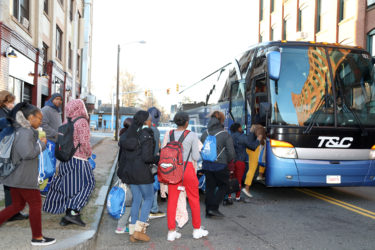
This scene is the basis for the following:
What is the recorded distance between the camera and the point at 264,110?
711 cm

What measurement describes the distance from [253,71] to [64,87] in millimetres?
18306

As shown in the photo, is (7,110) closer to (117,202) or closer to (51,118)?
(51,118)

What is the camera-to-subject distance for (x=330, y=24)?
22156 mm

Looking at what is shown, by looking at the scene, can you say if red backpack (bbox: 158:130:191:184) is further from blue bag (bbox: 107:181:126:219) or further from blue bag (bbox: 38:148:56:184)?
blue bag (bbox: 38:148:56:184)

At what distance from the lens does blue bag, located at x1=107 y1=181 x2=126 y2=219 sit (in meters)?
5.03

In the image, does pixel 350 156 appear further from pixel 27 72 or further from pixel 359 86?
pixel 27 72

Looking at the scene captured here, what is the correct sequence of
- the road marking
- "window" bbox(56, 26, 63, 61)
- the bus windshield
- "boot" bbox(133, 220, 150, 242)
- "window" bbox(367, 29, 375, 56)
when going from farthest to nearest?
"window" bbox(56, 26, 63, 61) → "window" bbox(367, 29, 375, 56) → the bus windshield → the road marking → "boot" bbox(133, 220, 150, 242)

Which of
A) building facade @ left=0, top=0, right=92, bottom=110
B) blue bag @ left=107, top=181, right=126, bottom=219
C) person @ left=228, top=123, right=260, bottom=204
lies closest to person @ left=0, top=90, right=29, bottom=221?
blue bag @ left=107, top=181, right=126, bottom=219

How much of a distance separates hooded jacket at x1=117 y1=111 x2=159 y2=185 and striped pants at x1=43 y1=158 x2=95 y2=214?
62cm

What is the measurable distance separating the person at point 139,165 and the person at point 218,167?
4.75 feet

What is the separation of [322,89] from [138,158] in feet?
14.4

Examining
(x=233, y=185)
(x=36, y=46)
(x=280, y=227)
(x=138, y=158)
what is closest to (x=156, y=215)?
(x=233, y=185)

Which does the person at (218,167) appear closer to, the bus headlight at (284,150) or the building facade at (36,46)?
the bus headlight at (284,150)

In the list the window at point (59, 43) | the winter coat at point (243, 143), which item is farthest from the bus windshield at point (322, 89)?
the window at point (59, 43)
